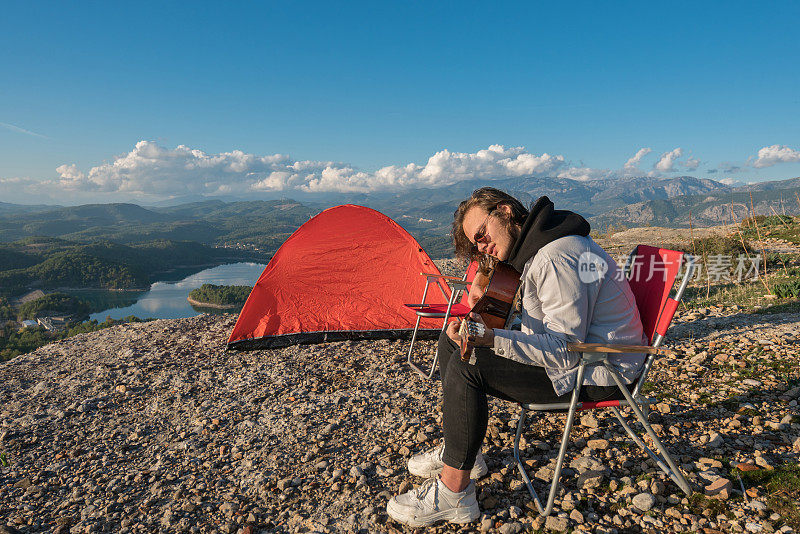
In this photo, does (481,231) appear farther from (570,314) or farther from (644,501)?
(644,501)

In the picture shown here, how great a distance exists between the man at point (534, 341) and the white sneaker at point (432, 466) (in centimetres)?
40

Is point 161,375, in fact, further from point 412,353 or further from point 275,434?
point 412,353

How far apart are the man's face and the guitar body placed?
140 millimetres

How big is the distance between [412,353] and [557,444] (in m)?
2.77

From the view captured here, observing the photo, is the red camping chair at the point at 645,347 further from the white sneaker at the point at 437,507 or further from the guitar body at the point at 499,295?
the guitar body at the point at 499,295

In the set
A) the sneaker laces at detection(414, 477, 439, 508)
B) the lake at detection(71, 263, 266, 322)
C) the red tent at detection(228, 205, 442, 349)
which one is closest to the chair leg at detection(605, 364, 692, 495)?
the sneaker laces at detection(414, 477, 439, 508)

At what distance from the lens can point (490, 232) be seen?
2.68 metres

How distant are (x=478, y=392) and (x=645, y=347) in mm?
903

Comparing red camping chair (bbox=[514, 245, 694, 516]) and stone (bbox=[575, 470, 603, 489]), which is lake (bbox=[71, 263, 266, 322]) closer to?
stone (bbox=[575, 470, 603, 489])

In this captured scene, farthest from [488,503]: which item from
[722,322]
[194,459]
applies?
[722,322]

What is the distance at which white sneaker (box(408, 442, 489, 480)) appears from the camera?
2.94 metres

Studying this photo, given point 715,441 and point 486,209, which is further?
point 715,441

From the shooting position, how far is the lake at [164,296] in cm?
6183
